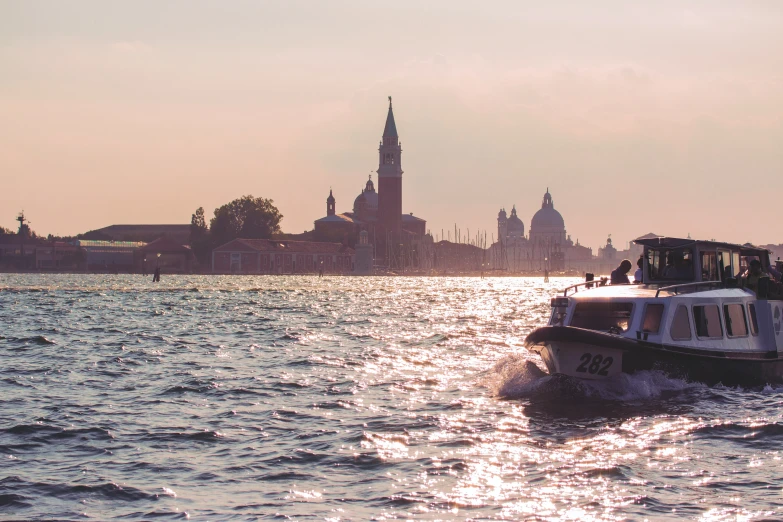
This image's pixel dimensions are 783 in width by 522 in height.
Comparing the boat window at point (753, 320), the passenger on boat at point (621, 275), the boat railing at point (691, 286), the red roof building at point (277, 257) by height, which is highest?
the red roof building at point (277, 257)

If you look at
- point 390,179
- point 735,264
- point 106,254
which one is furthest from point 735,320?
point 106,254

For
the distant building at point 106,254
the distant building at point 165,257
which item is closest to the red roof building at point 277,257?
the distant building at point 165,257

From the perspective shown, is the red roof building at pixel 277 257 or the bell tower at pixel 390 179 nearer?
the red roof building at pixel 277 257

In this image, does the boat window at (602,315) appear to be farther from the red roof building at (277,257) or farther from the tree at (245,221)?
the tree at (245,221)

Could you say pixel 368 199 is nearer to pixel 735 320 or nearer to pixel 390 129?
pixel 390 129

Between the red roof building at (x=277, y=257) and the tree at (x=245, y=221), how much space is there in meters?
4.26

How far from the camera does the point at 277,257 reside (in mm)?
150000

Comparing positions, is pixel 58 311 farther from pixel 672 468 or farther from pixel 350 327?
pixel 672 468

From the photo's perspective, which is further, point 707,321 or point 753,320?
point 753,320

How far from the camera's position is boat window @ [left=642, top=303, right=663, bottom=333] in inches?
651

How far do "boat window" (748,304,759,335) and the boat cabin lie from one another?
565 millimetres

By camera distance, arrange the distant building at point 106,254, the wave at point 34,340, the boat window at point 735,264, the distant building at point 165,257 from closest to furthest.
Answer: the boat window at point 735,264
the wave at point 34,340
the distant building at point 165,257
the distant building at point 106,254

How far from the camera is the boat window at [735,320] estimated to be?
58.3 feet

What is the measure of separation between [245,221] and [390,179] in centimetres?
2396
